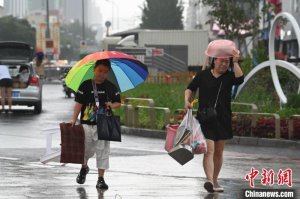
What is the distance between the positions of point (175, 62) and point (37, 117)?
31278 mm

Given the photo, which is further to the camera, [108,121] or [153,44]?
[153,44]

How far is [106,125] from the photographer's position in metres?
12.5

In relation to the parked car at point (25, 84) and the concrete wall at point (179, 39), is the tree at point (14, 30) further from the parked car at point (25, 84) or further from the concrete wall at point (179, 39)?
the parked car at point (25, 84)

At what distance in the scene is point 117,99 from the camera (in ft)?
42.0

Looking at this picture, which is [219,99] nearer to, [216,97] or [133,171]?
[216,97]

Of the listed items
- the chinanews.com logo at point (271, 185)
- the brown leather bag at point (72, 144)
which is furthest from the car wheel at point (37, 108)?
the brown leather bag at point (72, 144)

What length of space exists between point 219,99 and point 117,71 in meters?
1.65

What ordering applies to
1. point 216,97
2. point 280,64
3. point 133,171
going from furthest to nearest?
point 280,64 < point 133,171 < point 216,97

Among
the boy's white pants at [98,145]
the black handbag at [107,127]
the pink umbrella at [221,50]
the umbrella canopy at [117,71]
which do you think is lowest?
the boy's white pants at [98,145]

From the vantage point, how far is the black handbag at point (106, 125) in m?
12.5

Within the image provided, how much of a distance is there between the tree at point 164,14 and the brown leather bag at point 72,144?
107 m

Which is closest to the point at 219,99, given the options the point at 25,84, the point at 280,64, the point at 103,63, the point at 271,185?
the point at 271,185

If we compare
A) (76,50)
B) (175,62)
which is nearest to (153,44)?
(175,62)

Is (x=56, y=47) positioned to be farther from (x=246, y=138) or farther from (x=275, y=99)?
(x=246, y=138)
